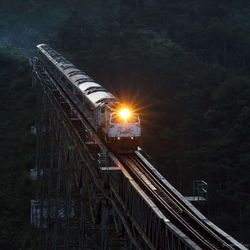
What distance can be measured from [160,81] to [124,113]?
4581cm

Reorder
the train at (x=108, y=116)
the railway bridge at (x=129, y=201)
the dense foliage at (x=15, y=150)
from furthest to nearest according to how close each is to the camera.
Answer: the dense foliage at (x=15, y=150)
the train at (x=108, y=116)
the railway bridge at (x=129, y=201)

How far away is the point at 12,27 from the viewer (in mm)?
98688

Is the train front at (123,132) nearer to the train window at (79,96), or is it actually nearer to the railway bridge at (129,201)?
the railway bridge at (129,201)

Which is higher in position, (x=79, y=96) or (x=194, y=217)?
(x=79, y=96)

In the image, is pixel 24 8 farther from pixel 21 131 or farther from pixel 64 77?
pixel 64 77

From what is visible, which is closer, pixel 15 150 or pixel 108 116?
pixel 108 116

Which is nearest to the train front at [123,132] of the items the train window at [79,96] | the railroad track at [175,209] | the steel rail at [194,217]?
the railroad track at [175,209]

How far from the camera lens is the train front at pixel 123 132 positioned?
2706 cm

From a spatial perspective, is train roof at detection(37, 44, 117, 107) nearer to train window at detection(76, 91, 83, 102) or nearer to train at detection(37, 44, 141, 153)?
train at detection(37, 44, 141, 153)

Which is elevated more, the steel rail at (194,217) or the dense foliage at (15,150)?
the dense foliage at (15,150)

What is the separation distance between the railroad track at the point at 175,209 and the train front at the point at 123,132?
182 centimetres

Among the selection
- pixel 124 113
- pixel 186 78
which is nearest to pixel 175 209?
pixel 124 113

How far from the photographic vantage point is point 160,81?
7388 centimetres

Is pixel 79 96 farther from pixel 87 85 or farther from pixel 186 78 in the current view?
pixel 186 78
